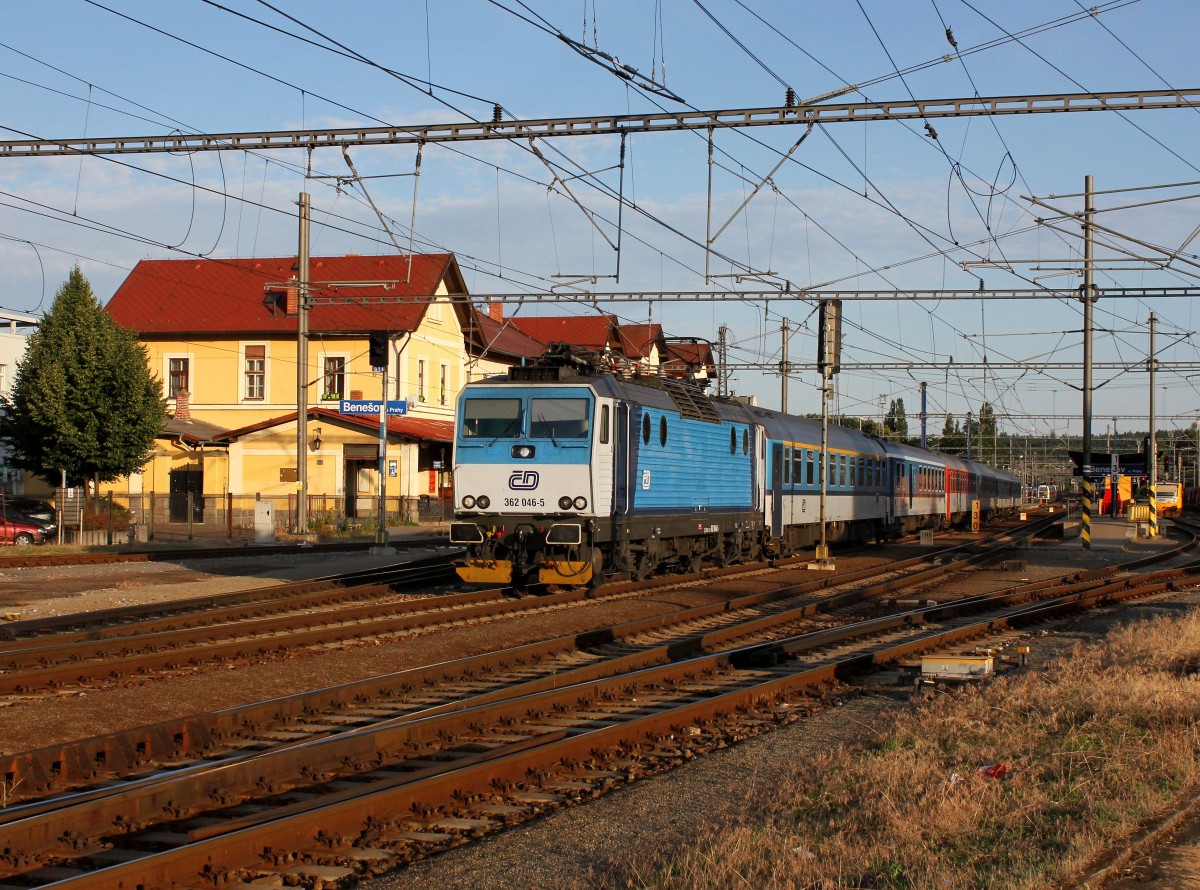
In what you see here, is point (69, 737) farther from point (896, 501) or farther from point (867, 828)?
point (896, 501)

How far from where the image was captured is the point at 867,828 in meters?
6.54

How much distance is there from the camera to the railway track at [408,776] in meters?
6.27

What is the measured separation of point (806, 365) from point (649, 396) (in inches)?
989

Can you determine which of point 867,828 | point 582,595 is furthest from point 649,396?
point 867,828

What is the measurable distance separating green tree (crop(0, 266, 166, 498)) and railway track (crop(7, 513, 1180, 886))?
31.1m

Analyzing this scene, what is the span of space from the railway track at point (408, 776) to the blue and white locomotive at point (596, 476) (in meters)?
5.46

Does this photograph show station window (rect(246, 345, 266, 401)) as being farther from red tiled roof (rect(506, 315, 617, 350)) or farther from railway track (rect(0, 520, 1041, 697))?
railway track (rect(0, 520, 1041, 697))

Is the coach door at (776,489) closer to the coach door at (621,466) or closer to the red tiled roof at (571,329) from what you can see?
the coach door at (621,466)

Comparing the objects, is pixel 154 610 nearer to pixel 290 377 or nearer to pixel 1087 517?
pixel 1087 517

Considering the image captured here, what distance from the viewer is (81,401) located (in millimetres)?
39906

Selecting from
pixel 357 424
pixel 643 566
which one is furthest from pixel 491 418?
pixel 357 424

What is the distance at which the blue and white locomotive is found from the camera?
61.0 ft

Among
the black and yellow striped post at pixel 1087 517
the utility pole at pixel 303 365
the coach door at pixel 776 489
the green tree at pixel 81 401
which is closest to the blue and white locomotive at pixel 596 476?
the coach door at pixel 776 489

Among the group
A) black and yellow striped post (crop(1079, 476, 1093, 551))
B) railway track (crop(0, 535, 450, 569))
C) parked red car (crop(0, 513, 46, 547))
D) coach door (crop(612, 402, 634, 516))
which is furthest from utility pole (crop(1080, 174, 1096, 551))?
parked red car (crop(0, 513, 46, 547))
